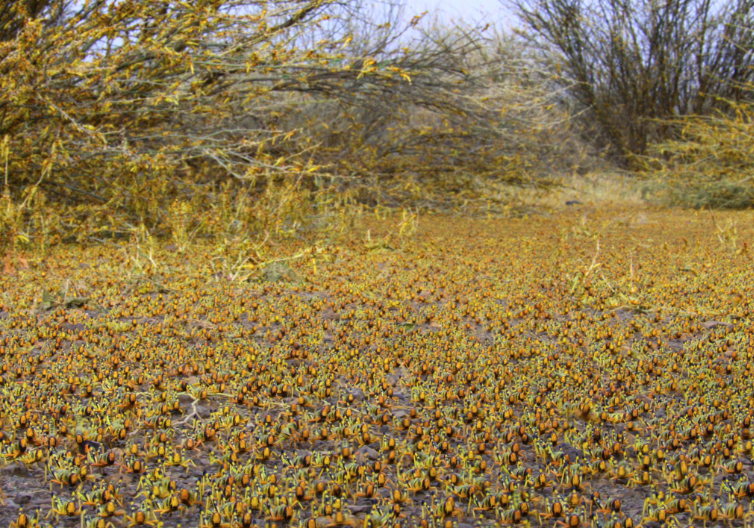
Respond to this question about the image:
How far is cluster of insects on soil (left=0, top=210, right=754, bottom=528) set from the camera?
6.67 feet

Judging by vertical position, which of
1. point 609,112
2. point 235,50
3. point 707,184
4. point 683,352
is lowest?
point 683,352

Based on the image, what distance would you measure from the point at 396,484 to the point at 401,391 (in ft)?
2.57

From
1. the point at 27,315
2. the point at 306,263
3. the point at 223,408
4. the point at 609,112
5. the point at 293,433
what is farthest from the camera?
the point at 609,112

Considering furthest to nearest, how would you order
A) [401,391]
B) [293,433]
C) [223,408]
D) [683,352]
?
[683,352], [401,391], [223,408], [293,433]

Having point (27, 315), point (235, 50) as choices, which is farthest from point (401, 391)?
point (235, 50)

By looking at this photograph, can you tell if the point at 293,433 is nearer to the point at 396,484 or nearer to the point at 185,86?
the point at 396,484

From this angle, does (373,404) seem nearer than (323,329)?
Yes

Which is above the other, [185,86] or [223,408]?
[185,86]

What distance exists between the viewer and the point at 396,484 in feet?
7.08

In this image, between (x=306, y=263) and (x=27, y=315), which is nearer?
(x=27, y=315)

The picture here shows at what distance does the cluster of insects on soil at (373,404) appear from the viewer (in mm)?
2033

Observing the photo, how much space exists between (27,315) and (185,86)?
16.8 ft

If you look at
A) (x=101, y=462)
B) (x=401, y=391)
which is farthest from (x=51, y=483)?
(x=401, y=391)

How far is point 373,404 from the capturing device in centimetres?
275
